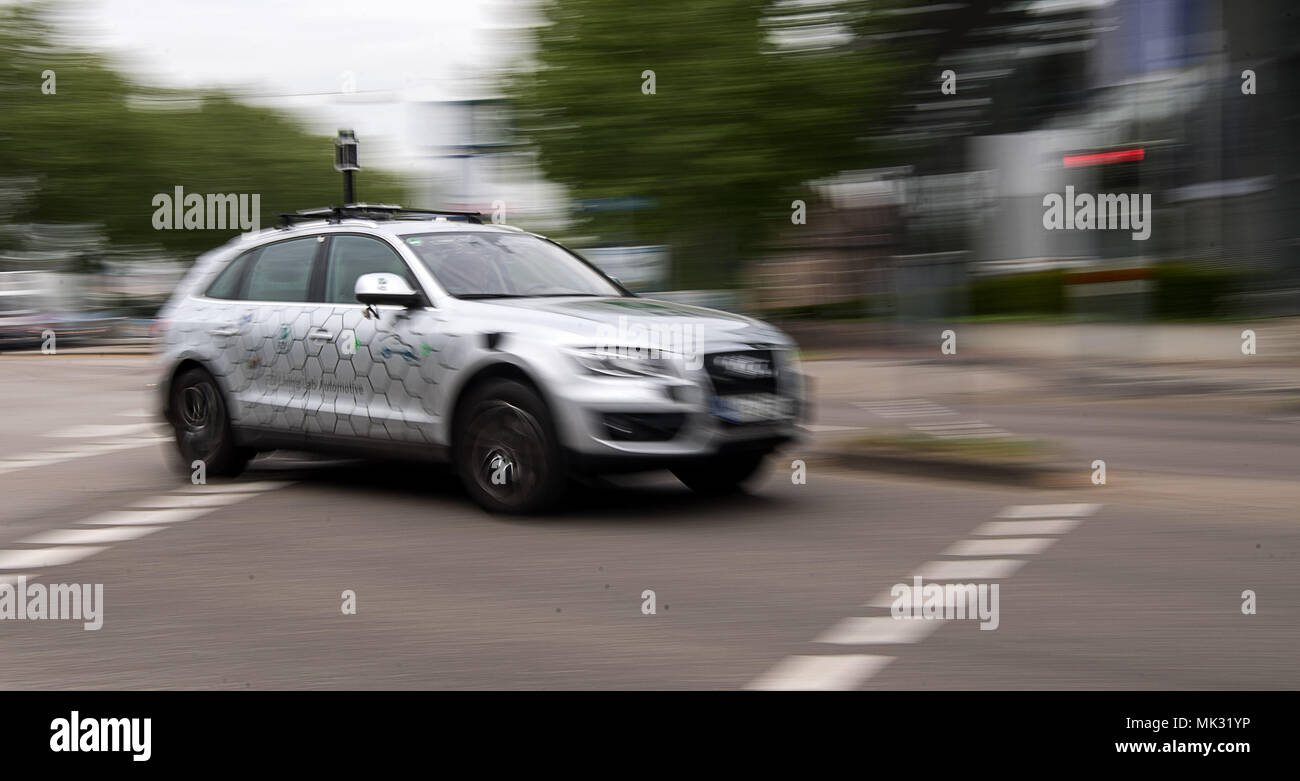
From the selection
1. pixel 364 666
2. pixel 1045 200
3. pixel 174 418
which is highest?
pixel 1045 200

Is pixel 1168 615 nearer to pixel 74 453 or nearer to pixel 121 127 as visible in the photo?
pixel 74 453

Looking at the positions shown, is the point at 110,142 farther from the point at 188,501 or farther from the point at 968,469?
the point at 968,469

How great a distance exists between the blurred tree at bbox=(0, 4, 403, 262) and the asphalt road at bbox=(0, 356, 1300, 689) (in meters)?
40.2

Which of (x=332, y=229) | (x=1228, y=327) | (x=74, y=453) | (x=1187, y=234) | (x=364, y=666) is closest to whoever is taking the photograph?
(x=364, y=666)

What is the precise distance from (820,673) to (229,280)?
6.49 meters

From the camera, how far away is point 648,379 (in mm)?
8117

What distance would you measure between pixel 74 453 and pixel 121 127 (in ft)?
132

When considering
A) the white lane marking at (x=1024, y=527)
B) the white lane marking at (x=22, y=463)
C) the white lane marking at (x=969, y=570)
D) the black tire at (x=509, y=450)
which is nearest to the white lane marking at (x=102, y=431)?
the white lane marking at (x=22, y=463)

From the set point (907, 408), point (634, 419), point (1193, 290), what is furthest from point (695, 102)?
point (634, 419)

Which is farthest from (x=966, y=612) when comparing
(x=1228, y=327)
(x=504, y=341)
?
(x=1228, y=327)

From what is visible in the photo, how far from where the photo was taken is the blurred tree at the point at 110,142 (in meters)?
47.6

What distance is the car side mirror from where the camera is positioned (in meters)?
8.80

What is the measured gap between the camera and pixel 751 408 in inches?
335
